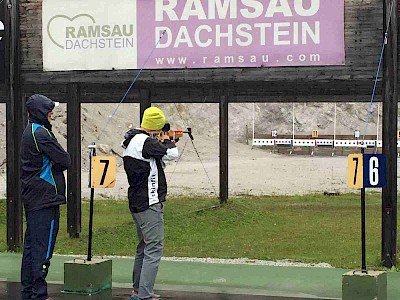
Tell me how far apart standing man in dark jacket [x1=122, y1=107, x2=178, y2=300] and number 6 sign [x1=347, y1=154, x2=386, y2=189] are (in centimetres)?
165

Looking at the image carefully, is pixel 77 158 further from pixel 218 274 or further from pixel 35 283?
pixel 35 283

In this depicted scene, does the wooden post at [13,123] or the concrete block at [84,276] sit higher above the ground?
the wooden post at [13,123]

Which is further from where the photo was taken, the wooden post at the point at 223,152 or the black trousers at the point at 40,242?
the wooden post at the point at 223,152

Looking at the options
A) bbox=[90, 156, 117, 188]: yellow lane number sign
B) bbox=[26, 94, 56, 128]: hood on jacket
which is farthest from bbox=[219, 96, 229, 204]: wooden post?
bbox=[26, 94, 56, 128]: hood on jacket

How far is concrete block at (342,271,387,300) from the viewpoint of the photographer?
24.3ft

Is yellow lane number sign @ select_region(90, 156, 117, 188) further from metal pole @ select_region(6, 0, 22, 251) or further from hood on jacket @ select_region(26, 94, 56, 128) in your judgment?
metal pole @ select_region(6, 0, 22, 251)

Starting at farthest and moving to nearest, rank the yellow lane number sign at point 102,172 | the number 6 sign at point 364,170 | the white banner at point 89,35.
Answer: the white banner at point 89,35, the yellow lane number sign at point 102,172, the number 6 sign at point 364,170

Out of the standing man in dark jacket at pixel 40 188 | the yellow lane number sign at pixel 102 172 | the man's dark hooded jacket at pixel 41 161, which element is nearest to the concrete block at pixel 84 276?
the yellow lane number sign at pixel 102 172

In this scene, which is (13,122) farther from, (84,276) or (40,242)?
(40,242)

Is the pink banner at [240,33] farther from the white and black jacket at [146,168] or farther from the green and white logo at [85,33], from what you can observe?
the white and black jacket at [146,168]

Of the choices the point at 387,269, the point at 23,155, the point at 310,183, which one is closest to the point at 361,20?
the point at 387,269

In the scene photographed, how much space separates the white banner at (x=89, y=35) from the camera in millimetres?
10641

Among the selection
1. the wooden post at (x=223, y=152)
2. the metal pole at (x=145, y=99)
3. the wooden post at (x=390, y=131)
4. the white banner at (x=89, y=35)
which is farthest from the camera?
the wooden post at (x=223, y=152)

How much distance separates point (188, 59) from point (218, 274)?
2.70m
